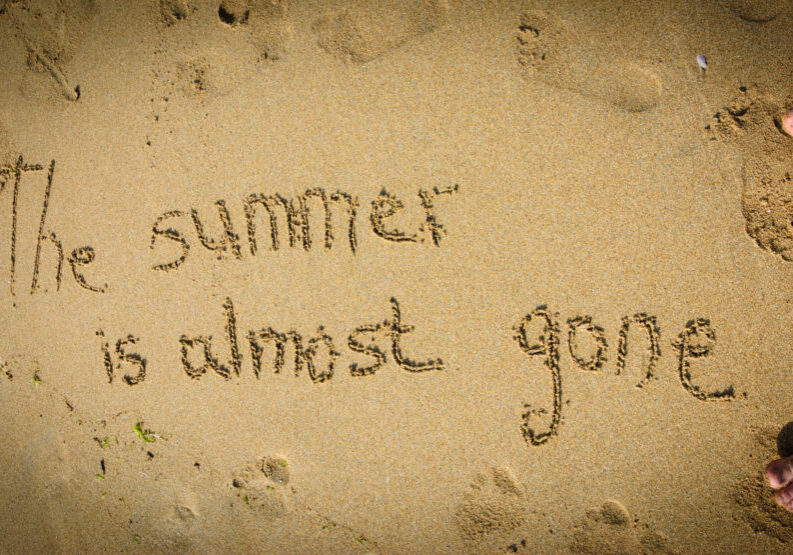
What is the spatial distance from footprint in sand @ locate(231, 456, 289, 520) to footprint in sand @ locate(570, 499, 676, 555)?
4.42 feet

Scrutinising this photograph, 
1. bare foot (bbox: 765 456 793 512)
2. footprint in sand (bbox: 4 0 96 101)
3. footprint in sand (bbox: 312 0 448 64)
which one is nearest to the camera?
bare foot (bbox: 765 456 793 512)

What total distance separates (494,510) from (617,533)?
555 millimetres

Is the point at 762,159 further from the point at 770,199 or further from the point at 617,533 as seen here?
the point at 617,533

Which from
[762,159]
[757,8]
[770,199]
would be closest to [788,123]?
[762,159]

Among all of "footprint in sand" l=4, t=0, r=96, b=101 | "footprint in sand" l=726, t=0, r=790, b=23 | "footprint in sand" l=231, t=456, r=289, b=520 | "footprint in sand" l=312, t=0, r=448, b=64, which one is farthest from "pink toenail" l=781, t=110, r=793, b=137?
"footprint in sand" l=4, t=0, r=96, b=101

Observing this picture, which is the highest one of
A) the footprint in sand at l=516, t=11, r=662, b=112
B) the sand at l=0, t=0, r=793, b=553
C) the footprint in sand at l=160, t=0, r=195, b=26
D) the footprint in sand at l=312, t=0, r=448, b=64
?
the footprint in sand at l=160, t=0, r=195, b=26

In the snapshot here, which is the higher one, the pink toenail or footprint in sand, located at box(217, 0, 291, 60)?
footprint in sand, located at box(217, 0, 291, 60)

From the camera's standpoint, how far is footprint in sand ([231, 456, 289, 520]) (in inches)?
80.1

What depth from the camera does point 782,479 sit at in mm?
1900

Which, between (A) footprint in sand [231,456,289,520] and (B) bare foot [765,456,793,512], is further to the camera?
(A) footprint in sand [231,456,289,520]

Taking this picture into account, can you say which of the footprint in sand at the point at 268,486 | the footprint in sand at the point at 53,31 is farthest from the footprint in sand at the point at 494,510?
the footprint in sand at the point at 53,31

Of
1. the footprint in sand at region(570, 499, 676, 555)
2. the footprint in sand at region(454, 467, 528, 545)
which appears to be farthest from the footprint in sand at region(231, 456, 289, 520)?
the footprint in sand at region(570, 499, 676, 555)

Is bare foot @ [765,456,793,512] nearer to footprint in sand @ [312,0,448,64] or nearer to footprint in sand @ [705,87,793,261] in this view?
footprint in sand @ [705,87,793,261]

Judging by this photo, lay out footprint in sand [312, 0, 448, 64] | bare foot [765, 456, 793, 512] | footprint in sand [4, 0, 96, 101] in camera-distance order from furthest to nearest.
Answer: footprint in sand [4, 0, 96, 101] < footprint in sand [312, 0, 448, 64] < bare foot [765, 456, 793, 512]
